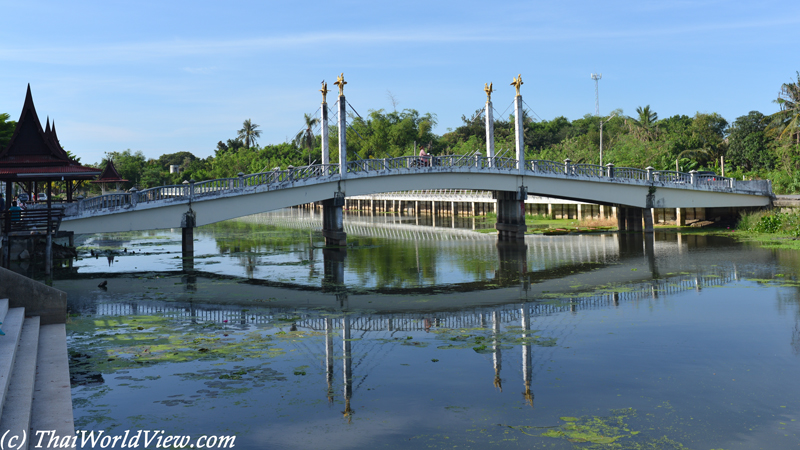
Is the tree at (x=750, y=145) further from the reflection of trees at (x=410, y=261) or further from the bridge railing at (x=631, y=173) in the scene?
the reflection of trees at (x=410, y=261)

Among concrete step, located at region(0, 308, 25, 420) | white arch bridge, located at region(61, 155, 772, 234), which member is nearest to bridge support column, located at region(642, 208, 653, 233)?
white arch bridge, located at region(61, 155, 772, 234)

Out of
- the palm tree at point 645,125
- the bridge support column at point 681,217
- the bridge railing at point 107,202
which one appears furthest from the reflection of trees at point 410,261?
the palm tree at point 645,125

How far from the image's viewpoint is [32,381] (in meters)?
9.95

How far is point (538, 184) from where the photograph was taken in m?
39.8

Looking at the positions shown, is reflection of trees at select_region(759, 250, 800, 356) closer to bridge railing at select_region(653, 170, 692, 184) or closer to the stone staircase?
bridge railing at select_region(653, 170, 692, 184)

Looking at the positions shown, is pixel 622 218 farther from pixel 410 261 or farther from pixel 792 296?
pixel 792 296

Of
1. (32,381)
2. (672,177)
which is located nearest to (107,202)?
(32,381)

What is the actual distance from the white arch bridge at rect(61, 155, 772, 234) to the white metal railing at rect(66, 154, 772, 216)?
48 mm

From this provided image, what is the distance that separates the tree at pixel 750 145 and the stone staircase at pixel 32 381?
60192mm

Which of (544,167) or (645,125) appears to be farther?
(645,125)

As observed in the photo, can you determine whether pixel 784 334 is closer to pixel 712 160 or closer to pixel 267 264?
pixel 267 264

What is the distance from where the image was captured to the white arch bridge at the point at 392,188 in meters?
30.5

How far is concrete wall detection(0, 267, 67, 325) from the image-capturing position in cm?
1372

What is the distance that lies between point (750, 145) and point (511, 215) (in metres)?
33.1
